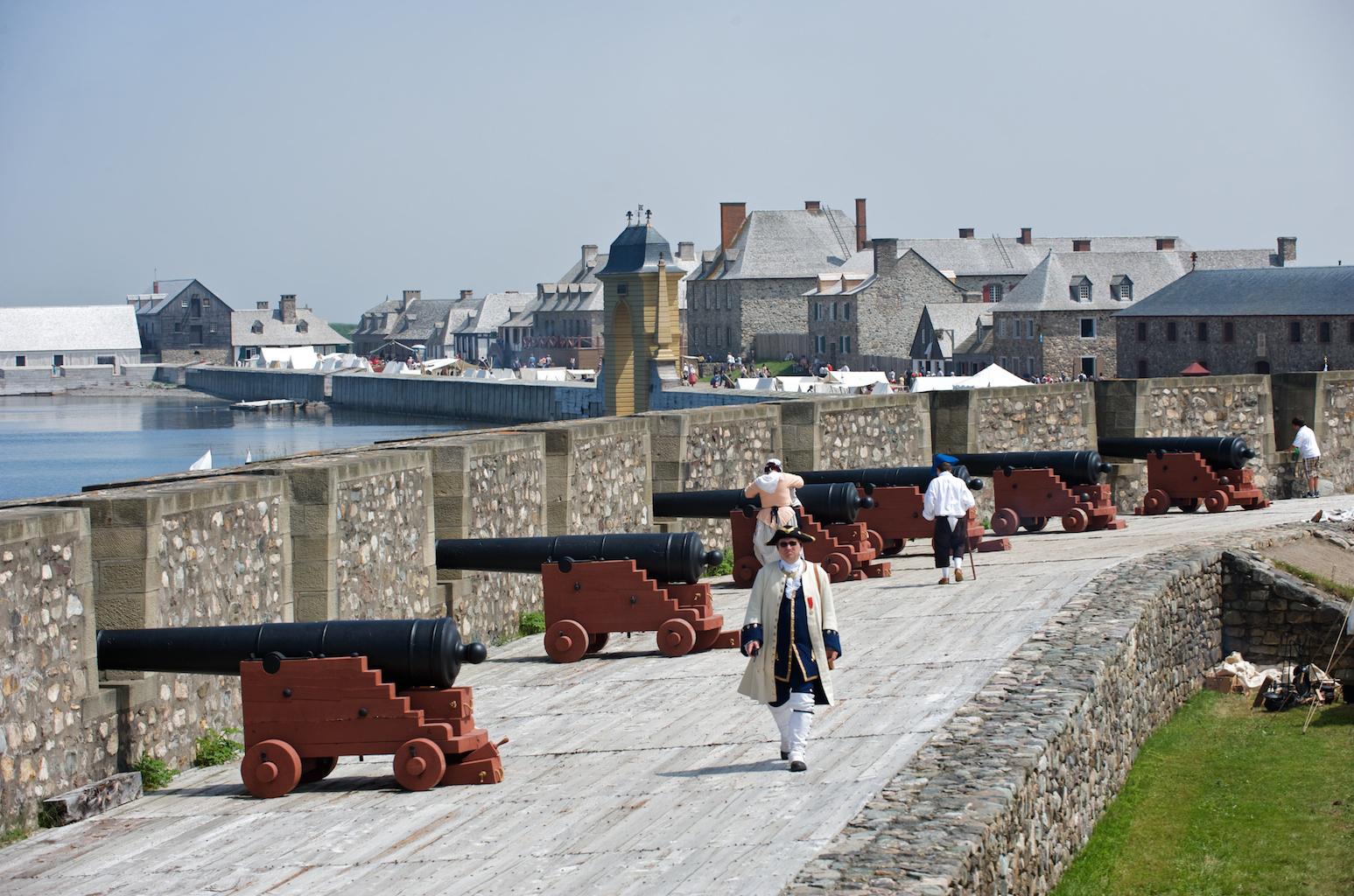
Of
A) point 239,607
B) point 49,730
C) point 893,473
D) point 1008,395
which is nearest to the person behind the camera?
point 49,730

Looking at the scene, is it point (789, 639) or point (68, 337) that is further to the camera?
point (68, 337)

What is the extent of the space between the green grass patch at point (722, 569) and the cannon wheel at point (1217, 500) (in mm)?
6006

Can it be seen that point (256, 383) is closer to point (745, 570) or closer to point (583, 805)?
point (745, 570)

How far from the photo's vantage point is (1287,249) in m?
105

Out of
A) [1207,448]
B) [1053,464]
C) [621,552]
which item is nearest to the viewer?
[621,552]

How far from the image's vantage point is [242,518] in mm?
10211

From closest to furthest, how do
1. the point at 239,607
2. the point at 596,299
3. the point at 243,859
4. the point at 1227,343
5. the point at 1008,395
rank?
1. the point at 243,859
2. the point at 239,607
3. the point at 1008,395
4. the point at 1227,343
5. the point at 596,299

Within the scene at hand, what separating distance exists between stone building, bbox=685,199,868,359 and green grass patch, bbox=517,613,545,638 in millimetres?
99368

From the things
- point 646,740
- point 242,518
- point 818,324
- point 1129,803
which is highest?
point 818,324

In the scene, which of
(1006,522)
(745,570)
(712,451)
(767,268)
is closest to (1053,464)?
(1006,522)

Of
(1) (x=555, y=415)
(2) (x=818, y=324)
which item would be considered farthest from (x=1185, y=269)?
(1) (x=555, y=415)

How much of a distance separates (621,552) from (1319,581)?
23.8 feet

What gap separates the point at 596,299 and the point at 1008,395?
11463 cm

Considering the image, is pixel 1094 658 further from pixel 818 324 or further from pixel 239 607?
pixel 818 324
